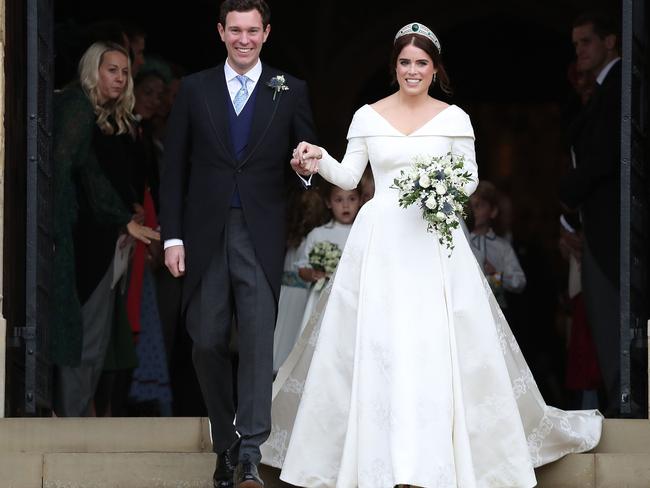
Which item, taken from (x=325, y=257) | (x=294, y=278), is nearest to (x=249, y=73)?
(x=325, y=257)

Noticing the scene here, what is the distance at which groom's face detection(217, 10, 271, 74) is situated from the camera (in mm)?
7645

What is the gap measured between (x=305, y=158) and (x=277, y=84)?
0.41 meters

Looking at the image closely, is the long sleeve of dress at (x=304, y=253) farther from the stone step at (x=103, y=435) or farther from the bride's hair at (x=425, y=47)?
the bride's hair at (x=425, y=47)

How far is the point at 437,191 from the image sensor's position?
7418mm

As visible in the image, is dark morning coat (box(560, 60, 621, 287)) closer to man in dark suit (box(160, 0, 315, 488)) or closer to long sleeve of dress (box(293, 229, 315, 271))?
long sleeve of dress (box(293, 229, 315, 271))

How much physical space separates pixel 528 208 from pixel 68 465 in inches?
469

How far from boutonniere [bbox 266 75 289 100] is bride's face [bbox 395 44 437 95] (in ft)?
1.84

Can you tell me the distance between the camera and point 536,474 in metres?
8.18

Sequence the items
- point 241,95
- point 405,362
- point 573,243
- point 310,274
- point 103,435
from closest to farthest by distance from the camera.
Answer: point 405,362, point 241,95, point 103,435, point 310,274, point 573,243

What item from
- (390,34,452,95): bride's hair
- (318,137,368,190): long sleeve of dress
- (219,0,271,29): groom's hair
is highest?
(219,0,271,29): groom's hair

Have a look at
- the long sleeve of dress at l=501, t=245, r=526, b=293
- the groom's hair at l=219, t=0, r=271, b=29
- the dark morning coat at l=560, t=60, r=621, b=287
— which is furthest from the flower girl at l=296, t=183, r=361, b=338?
the groom's hair at l=219, t=0, r=271, b=29

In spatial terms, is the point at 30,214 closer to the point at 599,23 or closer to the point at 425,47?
the point at 425,47

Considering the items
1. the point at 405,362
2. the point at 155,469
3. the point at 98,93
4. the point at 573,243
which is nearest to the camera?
the point at 405,362

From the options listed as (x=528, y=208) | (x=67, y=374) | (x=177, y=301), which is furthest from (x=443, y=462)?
(x=528, y=208)
